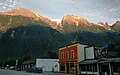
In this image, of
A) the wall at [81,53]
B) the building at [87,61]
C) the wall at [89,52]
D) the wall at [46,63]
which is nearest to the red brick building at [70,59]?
the building at [87,61]

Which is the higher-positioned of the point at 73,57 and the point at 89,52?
the point at 89,52

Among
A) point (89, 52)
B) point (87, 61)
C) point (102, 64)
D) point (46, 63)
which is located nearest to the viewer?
point (102, 64)

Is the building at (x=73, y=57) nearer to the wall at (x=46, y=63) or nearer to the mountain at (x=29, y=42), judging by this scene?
the wall at (x=46, y=63)

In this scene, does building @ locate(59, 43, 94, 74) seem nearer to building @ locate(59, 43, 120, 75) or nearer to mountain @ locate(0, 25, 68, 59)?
building @ locate(59, 43, 120, 75)

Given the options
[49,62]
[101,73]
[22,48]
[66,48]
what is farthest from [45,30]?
[101,73]

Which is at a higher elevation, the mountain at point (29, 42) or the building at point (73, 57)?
the mountain at point (29, 42)

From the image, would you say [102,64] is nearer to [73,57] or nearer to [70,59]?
[73,57]

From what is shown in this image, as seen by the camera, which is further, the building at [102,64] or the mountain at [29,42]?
the mountain at [29,42]

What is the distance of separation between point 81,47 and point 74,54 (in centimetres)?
230

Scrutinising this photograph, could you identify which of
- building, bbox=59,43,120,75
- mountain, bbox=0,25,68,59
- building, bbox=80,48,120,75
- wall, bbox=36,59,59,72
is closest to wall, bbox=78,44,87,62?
building, bbox=59,43,120,75

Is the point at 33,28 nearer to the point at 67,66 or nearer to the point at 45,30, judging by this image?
the point at 45,30

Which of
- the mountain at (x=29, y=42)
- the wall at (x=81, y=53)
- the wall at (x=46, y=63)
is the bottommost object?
the wall at (x=46, y=63)

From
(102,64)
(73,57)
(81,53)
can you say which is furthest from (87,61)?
(102,64)

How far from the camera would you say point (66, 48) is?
168 ft
